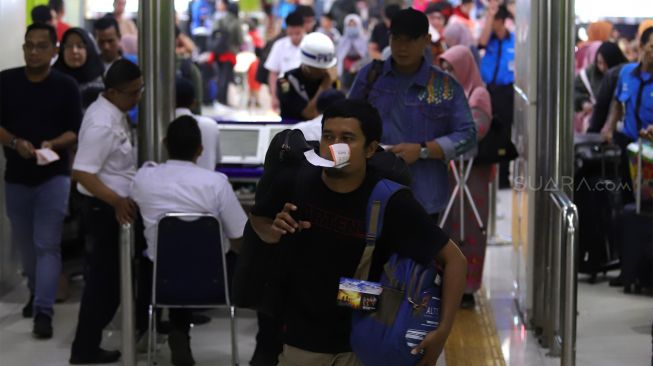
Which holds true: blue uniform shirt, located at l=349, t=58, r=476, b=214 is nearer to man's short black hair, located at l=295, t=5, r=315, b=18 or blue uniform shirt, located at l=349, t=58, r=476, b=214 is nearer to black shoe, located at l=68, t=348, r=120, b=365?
black shoe, located at l=68, t=348, r=120, b=365

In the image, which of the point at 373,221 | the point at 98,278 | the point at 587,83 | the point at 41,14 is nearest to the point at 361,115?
the point at 373,221

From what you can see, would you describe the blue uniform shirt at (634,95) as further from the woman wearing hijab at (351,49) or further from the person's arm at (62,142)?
the woman wearing hijab at (351,49)

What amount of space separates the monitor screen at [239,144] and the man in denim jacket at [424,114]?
1.43 metres

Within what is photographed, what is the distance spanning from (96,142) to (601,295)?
3.84 m

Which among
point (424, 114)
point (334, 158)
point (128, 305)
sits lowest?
point (128, 305)

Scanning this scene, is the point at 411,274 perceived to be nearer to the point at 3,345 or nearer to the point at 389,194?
the point at 389,194

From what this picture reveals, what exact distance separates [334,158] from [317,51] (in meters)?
4.16

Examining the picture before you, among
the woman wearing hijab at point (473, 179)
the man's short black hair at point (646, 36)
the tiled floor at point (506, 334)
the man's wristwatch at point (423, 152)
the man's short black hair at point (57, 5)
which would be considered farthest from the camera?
the man's short black hair at point (57, 5)

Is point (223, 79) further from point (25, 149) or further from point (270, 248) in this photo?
point (270, 248)

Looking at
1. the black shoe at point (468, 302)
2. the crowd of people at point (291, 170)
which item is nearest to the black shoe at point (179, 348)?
the crowd of people at point (291, 170)

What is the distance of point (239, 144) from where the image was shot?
752 centimetres

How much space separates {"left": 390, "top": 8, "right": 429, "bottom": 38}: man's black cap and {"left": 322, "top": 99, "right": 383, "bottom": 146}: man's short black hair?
199 centimetres

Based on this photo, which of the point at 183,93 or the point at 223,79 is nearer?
the point at 183,93

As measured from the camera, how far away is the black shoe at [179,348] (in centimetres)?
636
